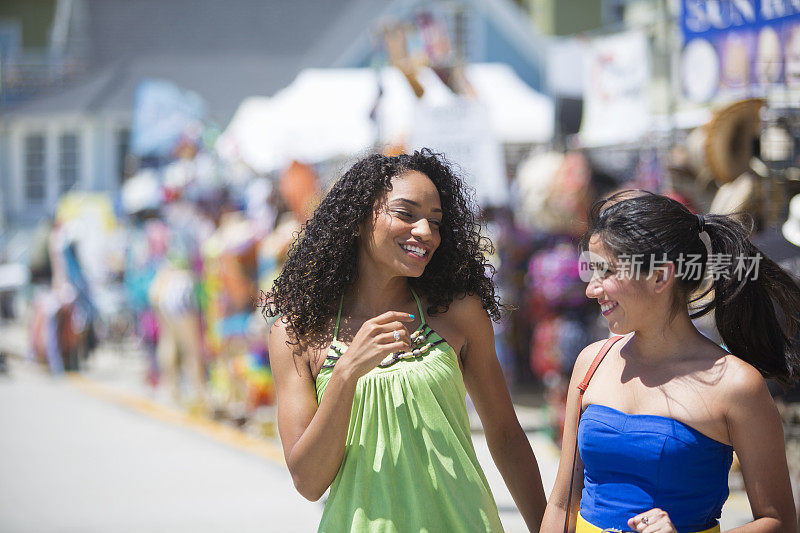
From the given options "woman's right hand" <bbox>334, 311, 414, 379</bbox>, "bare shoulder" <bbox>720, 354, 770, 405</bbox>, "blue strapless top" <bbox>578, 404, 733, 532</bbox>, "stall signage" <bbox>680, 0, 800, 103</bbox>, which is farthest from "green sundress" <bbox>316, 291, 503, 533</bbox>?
"stall signage" <bbox>680, 0, 800, 103</bbox>

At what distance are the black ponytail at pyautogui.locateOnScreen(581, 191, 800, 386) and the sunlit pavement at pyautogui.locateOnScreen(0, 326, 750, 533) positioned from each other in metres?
3.31

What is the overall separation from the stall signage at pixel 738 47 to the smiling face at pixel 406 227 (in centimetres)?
321

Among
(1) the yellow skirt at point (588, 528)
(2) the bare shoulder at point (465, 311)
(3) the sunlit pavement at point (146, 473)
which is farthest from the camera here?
(3) the sunlit pavement at point (146, 473)

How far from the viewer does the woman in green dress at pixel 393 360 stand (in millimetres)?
2232

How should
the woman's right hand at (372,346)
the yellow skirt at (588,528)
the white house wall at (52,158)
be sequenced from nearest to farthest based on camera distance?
the yellow skirt at (588,528) → the woman's right hand at (372,346) → the white house wall at (52,158)

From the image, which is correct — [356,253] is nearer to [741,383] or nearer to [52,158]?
[741,383]

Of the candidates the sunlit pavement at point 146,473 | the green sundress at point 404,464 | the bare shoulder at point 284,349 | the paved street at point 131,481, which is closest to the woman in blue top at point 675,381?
the green sundress at point 404,464

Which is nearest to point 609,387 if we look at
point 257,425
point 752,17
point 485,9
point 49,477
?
point 752,17

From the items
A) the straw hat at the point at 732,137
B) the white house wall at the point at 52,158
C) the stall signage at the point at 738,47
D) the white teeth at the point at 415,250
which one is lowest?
the white house wall at the point at 52,158

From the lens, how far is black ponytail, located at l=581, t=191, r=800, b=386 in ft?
6.67

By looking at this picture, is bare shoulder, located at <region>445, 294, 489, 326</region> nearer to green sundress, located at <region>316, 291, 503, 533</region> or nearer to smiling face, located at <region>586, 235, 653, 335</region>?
green sundress, located at <region>316, 291, 503, 533</region>

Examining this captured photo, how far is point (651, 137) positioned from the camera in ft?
22.7

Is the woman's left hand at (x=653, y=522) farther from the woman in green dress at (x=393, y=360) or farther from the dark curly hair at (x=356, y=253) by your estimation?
the dark curly hair at (x=356, y=253)

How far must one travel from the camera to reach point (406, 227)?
2365 millimetres
